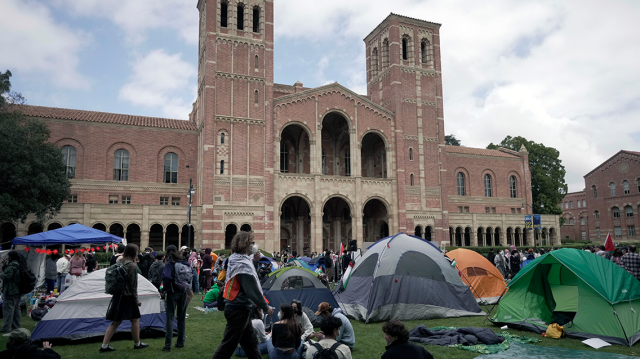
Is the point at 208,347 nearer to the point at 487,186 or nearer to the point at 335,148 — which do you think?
the point at 335,148

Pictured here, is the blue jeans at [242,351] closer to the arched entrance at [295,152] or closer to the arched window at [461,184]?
the arched entrance at [295,152]

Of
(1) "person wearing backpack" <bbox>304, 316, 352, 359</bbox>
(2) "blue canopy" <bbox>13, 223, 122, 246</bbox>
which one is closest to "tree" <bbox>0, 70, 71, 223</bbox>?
(2) "blue canopy" <bbox>13, 223, 122, 246</bbox>

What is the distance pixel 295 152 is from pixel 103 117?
49.9ft

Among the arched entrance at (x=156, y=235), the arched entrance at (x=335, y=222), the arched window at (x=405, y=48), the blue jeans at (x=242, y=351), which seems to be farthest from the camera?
the arched window at (x=405, y=48)

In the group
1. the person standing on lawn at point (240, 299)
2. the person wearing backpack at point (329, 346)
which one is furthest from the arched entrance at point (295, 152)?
A: the person standing on lawn at point (240, 299)

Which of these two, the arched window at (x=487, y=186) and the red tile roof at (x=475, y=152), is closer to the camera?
the red tile roof at (x=475, y=152)

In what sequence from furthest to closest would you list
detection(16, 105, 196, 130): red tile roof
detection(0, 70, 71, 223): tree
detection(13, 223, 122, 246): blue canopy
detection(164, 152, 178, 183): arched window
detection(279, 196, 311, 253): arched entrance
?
detection(279, 196, 311, 253): arched entrance < detection(164, 152, 178, 183): arched window < detection(16, 105, 196, 130): red tile roof < detection(0, 70, 71, 223): tree < detection(13, 223, 122, 246): blue canopy

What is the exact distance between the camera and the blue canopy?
13.9 meters

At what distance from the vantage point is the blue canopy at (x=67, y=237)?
13922 mm

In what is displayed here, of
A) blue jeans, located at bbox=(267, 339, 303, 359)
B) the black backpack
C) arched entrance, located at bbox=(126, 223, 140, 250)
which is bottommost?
blue jeans, located at bbox=(267, 339, 303, 359)

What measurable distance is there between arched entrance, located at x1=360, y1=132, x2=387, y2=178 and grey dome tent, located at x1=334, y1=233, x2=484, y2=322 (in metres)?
26.8

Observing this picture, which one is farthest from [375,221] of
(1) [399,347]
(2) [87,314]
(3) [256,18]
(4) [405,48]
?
(1) [399,347]

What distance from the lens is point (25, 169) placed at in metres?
23.1

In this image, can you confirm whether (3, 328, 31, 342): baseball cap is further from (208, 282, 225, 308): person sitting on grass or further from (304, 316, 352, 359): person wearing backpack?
(208, 282, 225, 308): person sitting on grass
